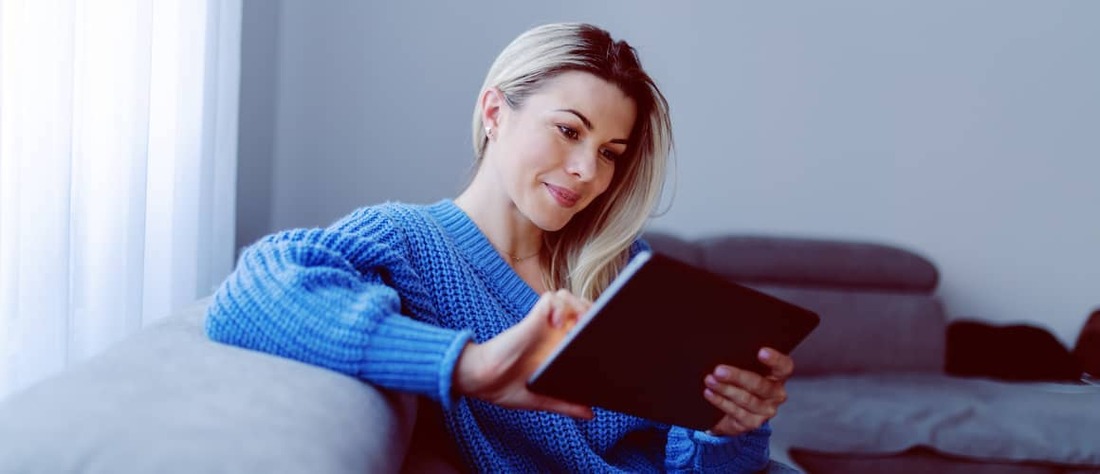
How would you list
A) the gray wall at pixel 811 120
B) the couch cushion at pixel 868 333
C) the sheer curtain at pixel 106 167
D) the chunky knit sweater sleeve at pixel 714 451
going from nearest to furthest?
1. the chunky knit sweater sleeve at pixel 714 451
2. the sheer curtain at pixel 106 167
3. the couch cushion at pixel 868 333
4. the gray wall at pixel 811 120

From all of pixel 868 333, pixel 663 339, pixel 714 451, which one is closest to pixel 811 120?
pixel 868 333

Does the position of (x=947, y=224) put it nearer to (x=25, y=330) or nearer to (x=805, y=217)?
(x=805, y=217)

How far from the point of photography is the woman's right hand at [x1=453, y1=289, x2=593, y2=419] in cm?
79

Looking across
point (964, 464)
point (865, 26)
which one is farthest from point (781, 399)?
point (865, 26)

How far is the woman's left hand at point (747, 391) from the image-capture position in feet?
3.17

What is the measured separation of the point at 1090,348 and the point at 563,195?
2.31 m

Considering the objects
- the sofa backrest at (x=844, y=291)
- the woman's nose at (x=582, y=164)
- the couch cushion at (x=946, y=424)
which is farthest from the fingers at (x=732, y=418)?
the sofa backrest at (x=844, y=291)

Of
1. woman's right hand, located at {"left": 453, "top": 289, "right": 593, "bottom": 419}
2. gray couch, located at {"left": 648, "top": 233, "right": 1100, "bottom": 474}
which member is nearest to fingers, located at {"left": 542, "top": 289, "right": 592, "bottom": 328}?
woman's right hand, located at {"left": 453, "top": 289, "right": 593, "bottom": 419}

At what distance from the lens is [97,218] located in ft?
4.95

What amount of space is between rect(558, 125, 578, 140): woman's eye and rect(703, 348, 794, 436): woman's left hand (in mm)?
363

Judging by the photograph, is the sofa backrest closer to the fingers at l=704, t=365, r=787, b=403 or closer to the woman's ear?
the woman's ear

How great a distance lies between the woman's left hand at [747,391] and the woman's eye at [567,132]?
36 centimetres

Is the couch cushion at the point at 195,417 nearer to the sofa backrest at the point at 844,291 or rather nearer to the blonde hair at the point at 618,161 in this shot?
the blonde hair at the point at 618,161

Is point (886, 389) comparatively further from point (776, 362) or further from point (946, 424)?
point (776, 362)
